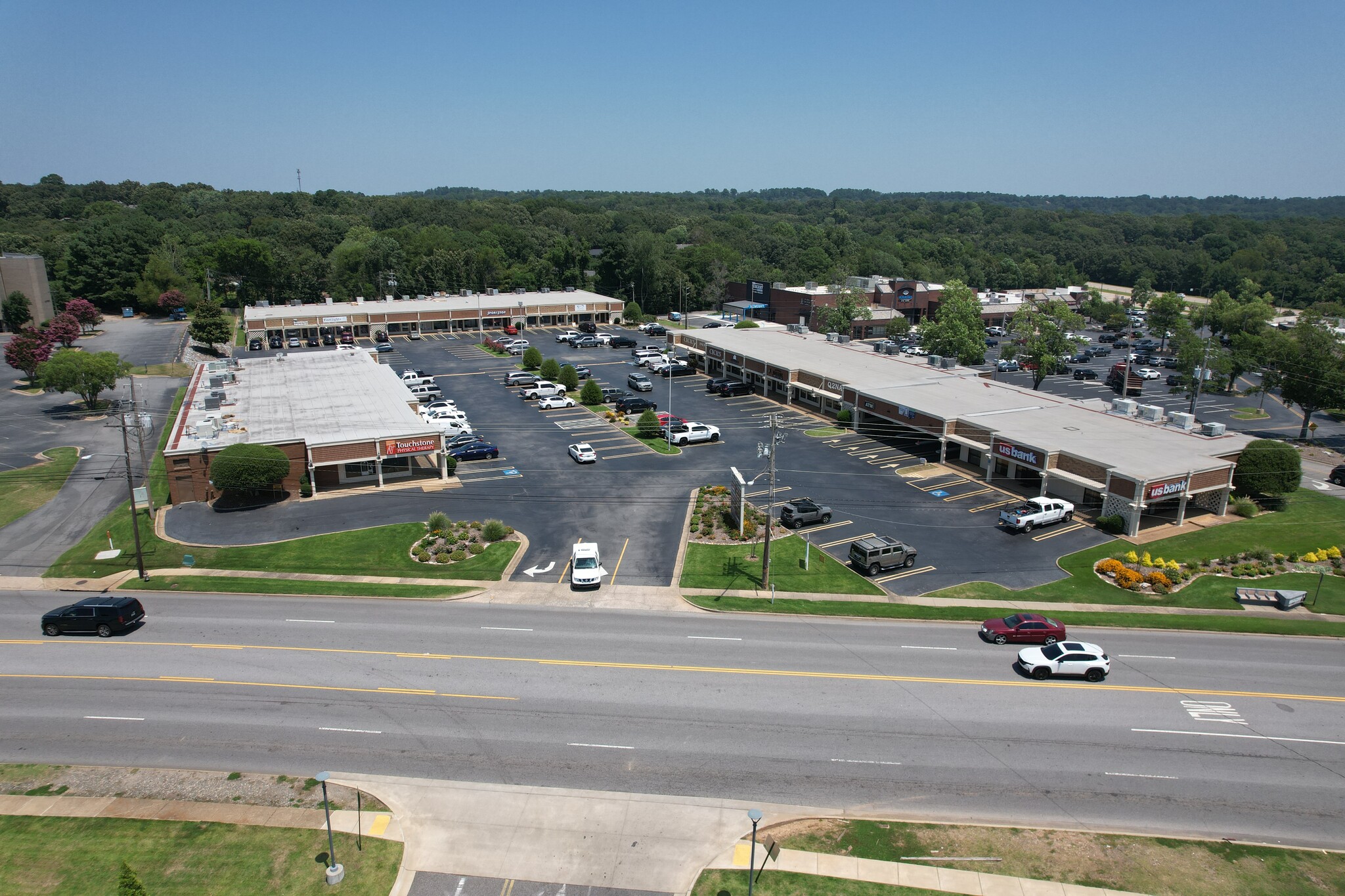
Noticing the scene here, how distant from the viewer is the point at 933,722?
92.2 feet

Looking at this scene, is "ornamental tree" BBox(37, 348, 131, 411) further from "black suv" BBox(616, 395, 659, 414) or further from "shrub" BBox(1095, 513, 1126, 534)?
"shrub" BBox(1095, 513, 1126, 534)

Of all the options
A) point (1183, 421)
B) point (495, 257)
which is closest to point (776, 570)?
point (1183, 421)

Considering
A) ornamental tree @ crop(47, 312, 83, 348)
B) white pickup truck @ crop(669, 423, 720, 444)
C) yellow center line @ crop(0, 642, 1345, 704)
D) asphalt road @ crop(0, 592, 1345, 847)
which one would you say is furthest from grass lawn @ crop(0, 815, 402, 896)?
ornamental tree @ crop(47, 312, 83, 348)

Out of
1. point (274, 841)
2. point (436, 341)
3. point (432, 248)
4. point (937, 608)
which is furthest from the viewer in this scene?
point (432, 248)

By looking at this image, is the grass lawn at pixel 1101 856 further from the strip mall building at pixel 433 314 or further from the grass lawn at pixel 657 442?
the strip mall building at pixel 433 314

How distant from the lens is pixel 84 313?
100062 mm

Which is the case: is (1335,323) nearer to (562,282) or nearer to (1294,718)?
(1294,718)

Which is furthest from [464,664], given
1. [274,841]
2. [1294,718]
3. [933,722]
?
[1294,718]

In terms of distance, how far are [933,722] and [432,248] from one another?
452 ft

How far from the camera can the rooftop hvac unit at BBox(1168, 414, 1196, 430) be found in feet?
180

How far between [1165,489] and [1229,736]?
21.2 meters

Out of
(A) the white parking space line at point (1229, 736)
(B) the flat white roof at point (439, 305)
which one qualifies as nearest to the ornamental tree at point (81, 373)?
(B) the flat white roof at point (439, 305)

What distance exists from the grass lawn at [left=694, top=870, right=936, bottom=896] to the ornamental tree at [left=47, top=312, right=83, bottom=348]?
300 ft

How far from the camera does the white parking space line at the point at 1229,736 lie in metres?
27.4
